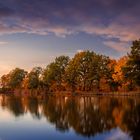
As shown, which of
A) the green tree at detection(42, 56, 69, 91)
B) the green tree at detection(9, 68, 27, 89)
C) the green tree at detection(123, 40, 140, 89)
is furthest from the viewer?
the green tree at detection(9, 68, 27, 89)

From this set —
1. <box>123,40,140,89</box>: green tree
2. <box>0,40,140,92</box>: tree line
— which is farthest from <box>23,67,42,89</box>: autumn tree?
<box>123,40,140,89</box>: green tree

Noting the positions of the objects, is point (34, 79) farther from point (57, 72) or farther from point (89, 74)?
point (89, 74)

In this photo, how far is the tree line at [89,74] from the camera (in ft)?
241

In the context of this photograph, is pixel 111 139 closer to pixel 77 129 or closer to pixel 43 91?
pixel 77 129

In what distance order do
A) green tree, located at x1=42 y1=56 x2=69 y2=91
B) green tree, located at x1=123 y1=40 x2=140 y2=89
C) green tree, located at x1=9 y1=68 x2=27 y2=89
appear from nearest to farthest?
green tree, located at x1=123 y1=40 x2=140 y2=89 < green tree, located at x1=42 y1=56 x2=69 y2=91 < green tree, located at x1=9 y1=68 x2=27 y2=89

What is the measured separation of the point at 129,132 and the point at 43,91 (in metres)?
104

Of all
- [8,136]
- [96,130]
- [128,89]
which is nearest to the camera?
[8,136]

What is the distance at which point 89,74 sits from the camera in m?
108

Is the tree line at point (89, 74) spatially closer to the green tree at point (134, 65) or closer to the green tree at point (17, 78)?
the green tree at point (134, 65)

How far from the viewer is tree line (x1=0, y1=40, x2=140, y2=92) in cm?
7344

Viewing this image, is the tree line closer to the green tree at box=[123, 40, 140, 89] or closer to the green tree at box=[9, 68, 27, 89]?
the green tree at box=[123, 40, 140, 89]

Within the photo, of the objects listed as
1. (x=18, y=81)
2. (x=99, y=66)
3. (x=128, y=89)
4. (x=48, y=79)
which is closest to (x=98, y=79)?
(x=99, y=66)

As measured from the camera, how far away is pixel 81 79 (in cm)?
11238

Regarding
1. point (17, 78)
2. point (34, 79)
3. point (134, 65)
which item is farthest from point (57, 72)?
point (134, 65)
